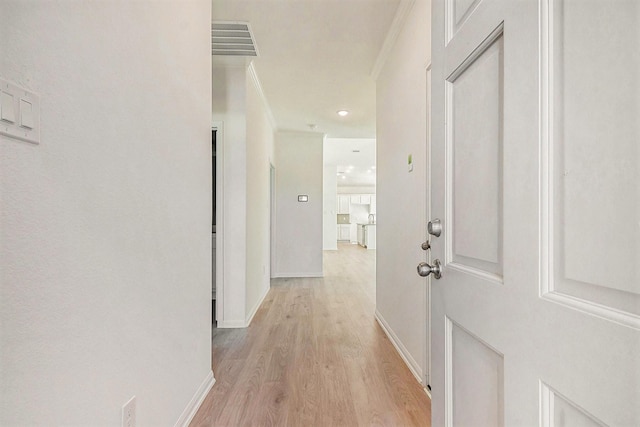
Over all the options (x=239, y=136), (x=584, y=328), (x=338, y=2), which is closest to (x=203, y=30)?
(x=338, y=2)

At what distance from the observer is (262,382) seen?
195cm

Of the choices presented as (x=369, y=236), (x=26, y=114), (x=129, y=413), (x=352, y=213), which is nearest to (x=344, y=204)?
(x=352, y=213)

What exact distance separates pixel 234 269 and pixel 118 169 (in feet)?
6.76

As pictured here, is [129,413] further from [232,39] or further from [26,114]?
[232,39]

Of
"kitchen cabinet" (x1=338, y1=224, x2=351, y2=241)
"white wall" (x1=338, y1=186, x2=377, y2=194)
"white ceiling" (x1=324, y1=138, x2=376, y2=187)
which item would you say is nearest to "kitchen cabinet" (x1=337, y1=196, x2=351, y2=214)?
"white wall" (x1=338, y1=186, x2=377, y2=194)

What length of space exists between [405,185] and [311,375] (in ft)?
4.70

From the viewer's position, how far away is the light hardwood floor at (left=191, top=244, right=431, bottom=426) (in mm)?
1623

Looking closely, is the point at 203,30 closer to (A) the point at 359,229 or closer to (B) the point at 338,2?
(B) the point at 338,2

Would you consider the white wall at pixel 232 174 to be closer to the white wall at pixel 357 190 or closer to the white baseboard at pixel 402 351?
the white baseboard at pixel 402 351

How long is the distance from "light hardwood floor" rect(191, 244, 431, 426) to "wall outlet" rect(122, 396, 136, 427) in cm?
57

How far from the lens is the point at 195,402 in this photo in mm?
1657

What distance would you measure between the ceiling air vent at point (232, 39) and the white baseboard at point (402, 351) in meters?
2.66

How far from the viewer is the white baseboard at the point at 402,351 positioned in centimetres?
199

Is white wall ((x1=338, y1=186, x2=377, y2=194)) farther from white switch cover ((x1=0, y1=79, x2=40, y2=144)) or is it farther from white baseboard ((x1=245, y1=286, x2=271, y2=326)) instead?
white switch cover ((x1=0, y1=79, x2=40, y2=144))
